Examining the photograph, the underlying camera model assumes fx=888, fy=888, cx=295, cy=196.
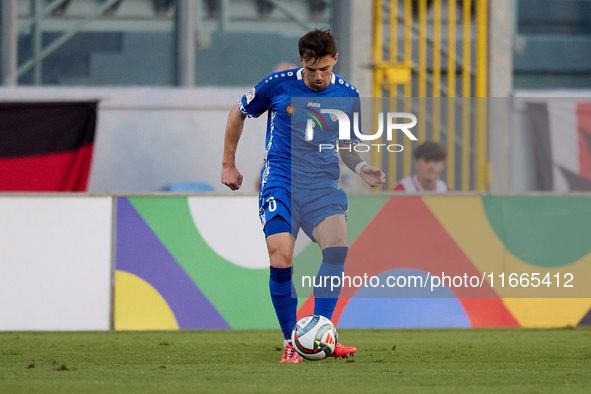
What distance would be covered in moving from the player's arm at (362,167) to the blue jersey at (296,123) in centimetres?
17

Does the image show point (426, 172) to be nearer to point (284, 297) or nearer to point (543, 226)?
point (543, 226)

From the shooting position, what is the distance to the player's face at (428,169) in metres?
7.66

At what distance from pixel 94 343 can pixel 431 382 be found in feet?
9.15

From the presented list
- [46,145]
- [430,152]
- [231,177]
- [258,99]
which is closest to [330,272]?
[231,177]

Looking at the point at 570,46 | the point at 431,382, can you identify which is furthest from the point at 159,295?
the point at 570,46

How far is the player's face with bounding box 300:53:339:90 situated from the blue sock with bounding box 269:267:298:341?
952mm

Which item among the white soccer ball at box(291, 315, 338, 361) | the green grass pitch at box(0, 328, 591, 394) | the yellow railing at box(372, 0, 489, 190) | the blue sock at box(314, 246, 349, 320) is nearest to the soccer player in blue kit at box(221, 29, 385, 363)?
the blue sock at box(314, 246, 349, 320)

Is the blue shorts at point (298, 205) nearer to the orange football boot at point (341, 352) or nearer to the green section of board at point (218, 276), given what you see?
the orange football boot at point (341, 352)

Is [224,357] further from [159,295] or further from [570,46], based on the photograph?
[570,46]

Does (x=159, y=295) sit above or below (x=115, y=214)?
below

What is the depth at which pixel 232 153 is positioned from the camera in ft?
15.2

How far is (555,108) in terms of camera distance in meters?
9.80

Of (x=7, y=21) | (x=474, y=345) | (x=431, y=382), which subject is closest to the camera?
(x=431, y=382)

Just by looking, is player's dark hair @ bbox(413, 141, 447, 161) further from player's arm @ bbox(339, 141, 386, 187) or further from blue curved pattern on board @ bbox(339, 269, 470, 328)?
player's arm @ bbox(339, 141, 386, 187)
